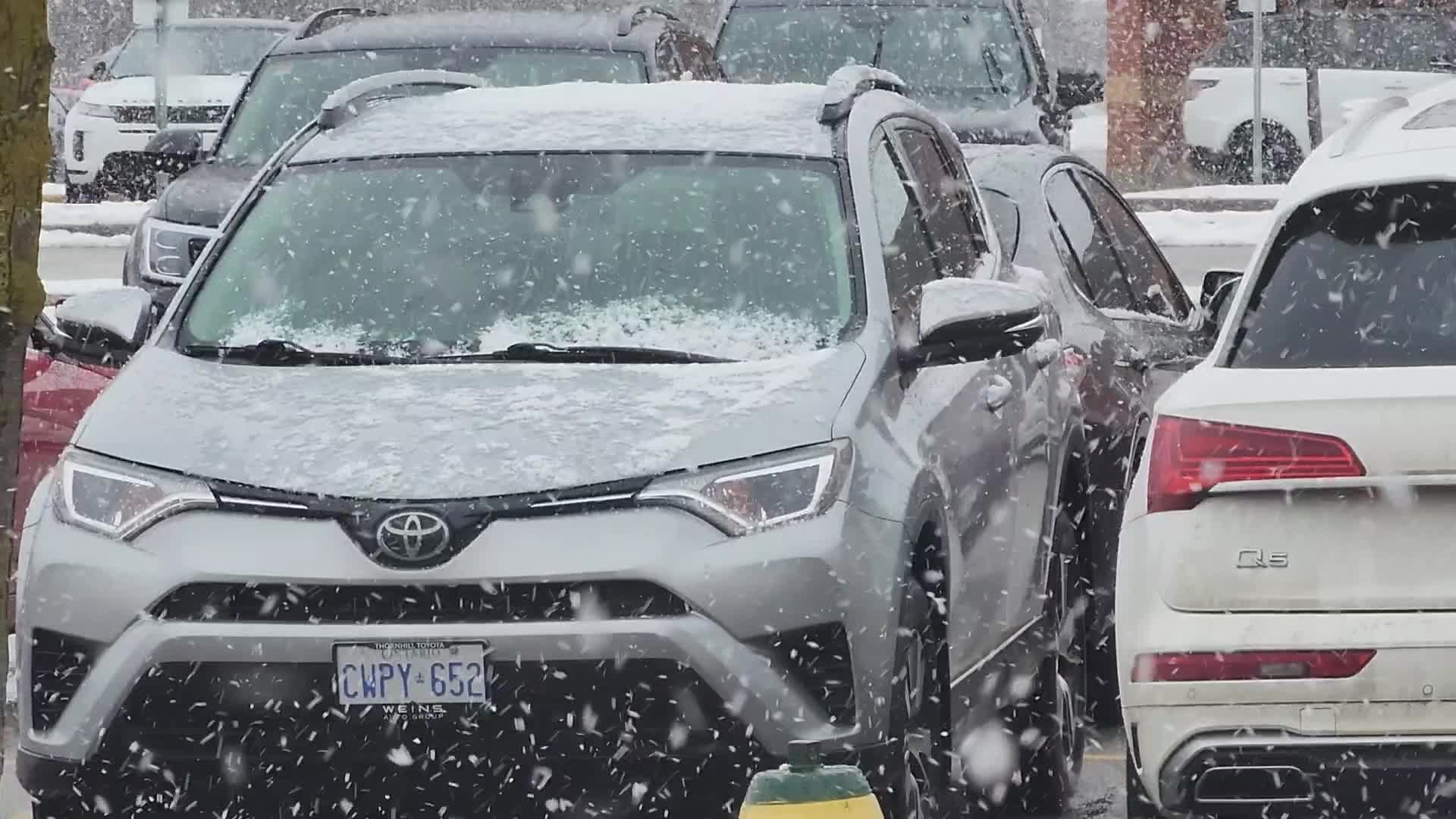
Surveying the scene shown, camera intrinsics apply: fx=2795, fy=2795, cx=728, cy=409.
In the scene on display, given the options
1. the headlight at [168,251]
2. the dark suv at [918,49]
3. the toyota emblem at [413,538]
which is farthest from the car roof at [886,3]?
the toyota emblem at [413,538]

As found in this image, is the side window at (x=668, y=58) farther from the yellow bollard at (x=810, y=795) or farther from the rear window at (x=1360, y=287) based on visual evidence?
the yellow bollard at (x=810, y=795)

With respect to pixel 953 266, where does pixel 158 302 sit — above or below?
below

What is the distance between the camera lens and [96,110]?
26.4 metres

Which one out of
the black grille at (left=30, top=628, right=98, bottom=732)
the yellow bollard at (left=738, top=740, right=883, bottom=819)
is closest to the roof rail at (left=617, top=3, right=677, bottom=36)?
the black grille at (left=30, top=628, right=98, bottom=732)

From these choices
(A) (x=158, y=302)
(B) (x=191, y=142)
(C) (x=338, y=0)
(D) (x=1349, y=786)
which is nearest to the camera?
(D) (x=1349, y=786)

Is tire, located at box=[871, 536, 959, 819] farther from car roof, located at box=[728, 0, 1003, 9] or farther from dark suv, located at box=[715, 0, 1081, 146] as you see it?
car roof, located at box=[728, 0, 1003, 9]

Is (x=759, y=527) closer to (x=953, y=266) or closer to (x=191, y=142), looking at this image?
(x=953, y=266)

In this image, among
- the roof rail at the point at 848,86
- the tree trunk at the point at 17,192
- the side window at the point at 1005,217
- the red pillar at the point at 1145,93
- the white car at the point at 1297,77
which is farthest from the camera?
the red pillar at the point at 1145,93

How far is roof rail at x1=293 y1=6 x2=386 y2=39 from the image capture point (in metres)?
13.6

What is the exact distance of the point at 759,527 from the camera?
554 centimetres

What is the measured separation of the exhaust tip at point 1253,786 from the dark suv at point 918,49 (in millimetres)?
11339

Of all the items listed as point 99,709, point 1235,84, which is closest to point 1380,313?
point 99,709

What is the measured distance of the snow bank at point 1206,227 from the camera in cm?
2209

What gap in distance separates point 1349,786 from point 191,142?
863 centimetres
